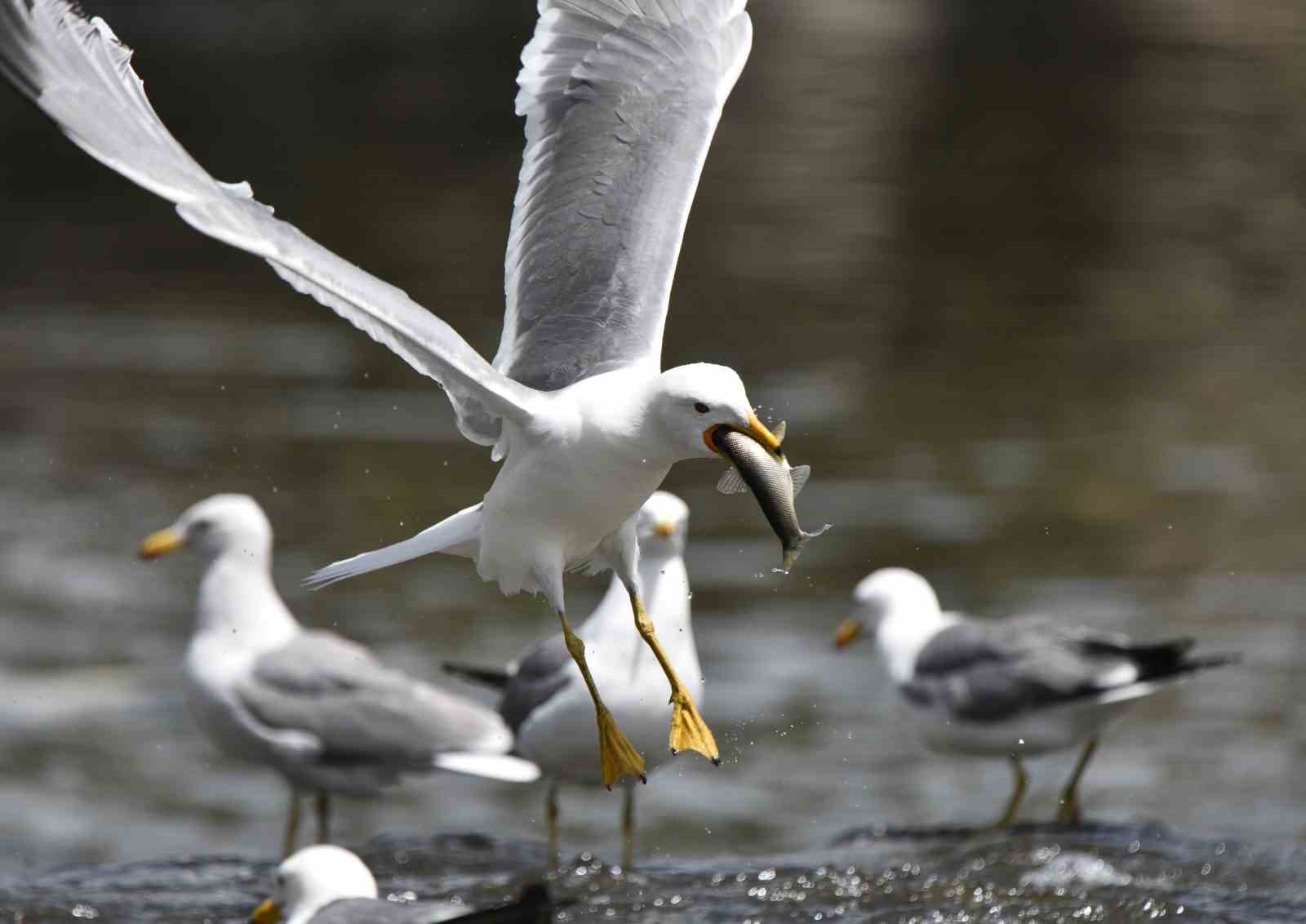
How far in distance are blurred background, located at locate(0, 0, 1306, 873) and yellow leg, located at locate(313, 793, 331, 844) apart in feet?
1.06

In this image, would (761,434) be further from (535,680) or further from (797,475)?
(535,680)

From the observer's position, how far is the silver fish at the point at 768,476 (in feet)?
15.6

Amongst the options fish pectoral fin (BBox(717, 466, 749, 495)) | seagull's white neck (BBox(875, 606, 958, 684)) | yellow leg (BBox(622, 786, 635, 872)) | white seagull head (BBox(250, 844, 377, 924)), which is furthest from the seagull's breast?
seagull's white neck (BBox(875, 606, 958, 684))

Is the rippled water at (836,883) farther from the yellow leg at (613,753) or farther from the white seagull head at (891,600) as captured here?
the white seagull head at (891,600)

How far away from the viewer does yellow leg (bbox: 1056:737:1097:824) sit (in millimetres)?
7832

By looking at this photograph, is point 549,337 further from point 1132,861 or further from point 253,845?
point 253,845

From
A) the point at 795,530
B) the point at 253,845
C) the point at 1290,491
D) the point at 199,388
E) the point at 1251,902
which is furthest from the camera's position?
the point at 199,388

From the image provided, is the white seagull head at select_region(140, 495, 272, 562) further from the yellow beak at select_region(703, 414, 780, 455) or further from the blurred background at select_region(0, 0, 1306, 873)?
the yellow beak at select_region(703, 414, 780, 455)

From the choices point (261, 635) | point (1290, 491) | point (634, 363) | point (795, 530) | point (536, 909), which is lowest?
point (536, 909)

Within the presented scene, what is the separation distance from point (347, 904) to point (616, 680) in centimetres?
180

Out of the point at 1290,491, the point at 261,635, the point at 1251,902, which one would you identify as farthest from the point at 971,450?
the point at 1251,902

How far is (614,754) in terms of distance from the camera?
18.2 ft

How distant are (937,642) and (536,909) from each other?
3.16 m

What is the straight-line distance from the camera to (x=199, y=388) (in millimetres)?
13719
